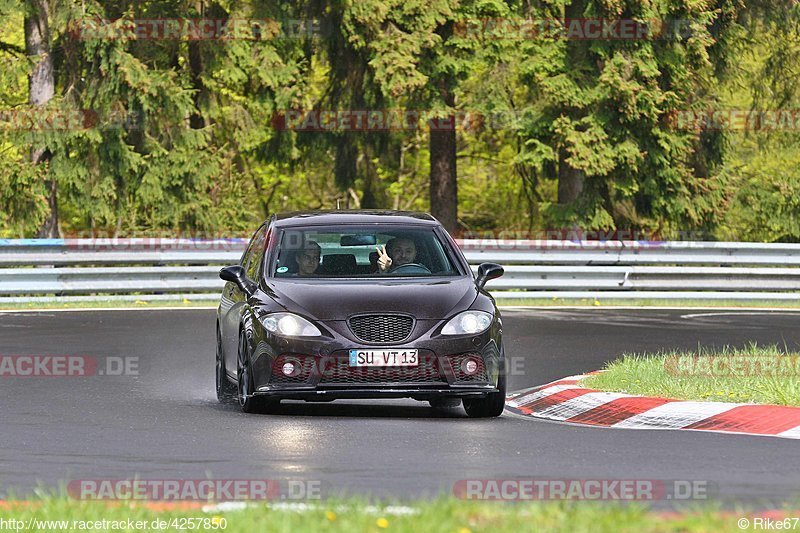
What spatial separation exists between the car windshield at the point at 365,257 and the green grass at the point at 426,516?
556 centimetres

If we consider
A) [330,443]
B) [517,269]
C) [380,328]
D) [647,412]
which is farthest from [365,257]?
[517,269]

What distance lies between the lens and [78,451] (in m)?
10.5

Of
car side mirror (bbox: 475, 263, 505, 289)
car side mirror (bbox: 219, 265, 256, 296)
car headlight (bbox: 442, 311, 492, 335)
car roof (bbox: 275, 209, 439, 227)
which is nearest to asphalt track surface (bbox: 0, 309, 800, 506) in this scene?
car headlight (bbox: 442, 311, 492, 335)

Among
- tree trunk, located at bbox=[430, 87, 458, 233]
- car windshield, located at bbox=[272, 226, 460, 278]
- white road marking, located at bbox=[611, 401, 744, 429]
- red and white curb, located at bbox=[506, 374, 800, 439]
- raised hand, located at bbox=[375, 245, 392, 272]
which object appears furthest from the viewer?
tree trunk, located at bbox=[430, 87, 458, 233]

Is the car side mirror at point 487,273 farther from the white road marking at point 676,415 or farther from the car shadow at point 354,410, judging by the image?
the white road marking at point 676,415

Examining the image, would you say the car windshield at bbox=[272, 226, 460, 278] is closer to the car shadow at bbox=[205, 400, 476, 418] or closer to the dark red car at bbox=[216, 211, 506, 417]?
the dark red car at bbox=[216, 211, 506, 417]

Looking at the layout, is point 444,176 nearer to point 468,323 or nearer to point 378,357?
point 468,323

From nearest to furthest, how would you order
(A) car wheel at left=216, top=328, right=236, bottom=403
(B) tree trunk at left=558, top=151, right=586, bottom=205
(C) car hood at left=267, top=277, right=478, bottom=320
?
(C) car hood at left=267, top=277, right=478, bottom=320, (A) car wheel at left=216, top=328, right=236, bottom=403, (B) tree trunk at left=558, top=151, right=586, bottom=205

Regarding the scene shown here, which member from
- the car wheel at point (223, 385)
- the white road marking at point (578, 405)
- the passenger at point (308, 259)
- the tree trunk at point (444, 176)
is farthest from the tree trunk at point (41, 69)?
the white road marking at point (578, 405)

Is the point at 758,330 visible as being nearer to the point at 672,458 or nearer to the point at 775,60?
the point at 672,458

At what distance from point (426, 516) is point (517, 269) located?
20.3m

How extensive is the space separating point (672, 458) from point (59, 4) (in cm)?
2609

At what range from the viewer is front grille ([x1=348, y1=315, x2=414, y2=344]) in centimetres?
1255

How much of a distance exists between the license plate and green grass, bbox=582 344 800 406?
2205 millimetres
